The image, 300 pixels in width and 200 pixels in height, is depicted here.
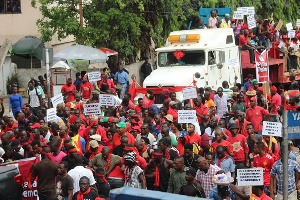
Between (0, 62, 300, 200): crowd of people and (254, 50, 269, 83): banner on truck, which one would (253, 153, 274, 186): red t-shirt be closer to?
(0, 62, 300, 200): crowd of people

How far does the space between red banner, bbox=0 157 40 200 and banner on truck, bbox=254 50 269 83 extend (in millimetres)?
11269

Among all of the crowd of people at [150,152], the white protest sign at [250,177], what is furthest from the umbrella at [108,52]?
the white protest sign at [250,177]

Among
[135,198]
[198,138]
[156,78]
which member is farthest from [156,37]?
[135,198]

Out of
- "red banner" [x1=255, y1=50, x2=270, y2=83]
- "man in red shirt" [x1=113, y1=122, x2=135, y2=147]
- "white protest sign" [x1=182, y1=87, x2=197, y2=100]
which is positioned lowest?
"man in red shirt" [x1=113, y1=122, x2=135, y2=147]

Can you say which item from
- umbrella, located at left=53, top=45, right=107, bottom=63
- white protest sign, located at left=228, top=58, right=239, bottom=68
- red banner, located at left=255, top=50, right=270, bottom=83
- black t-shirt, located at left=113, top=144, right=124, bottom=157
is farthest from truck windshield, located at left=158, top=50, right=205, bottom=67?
black t-shirt, located at left=113, top=144, right=124, bottom=157

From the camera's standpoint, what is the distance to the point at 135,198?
335 inches

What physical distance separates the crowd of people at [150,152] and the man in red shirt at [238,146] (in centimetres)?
2

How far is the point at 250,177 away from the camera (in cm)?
1026

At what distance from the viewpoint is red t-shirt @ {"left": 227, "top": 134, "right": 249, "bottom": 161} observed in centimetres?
1305

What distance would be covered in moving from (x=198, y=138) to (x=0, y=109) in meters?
7.41

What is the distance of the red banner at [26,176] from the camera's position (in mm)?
11734

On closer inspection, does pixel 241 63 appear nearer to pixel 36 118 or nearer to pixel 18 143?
→ pixel 36 118

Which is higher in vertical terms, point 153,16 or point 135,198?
point 153,16

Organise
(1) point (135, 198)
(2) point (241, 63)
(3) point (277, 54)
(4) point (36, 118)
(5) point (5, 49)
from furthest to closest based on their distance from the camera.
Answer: (3) point (277, 54) < (2) point (241, 63) < (5) point (5, 49) < (4) point (36, 118) < (1) point (135, 198)
